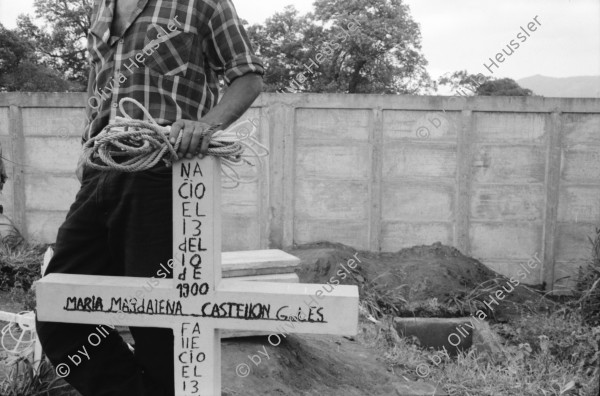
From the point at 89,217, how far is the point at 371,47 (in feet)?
85.1

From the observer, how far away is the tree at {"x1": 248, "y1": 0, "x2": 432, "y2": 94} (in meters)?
25.9

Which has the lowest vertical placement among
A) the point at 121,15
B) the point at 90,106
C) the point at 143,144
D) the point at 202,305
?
the point at 202,305

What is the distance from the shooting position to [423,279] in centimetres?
600

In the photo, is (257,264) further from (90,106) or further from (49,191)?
(49,191)

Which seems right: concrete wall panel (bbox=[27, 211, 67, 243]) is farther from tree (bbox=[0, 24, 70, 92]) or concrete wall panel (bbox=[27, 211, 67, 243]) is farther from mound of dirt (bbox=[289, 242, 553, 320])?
tree (bbox=[0, 24, 70, 92])

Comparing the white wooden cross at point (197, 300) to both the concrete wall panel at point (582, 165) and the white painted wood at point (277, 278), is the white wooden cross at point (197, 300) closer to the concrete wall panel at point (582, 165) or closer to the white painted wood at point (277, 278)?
the white painted wood at point (277, 278)

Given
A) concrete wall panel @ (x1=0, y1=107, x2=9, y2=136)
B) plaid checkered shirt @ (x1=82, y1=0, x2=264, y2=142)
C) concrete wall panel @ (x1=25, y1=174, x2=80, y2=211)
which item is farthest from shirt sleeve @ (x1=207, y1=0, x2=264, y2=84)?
concrete wall panel @ (x1=0, y1=107, x2=9, y2=136)

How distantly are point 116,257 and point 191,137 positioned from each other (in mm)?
559

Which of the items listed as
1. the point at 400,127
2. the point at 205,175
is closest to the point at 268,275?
the point at 205,175

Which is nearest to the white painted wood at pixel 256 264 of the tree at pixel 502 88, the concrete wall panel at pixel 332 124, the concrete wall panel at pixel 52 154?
the concrete wall panel at pixel 332 124

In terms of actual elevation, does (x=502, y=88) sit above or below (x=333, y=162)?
above

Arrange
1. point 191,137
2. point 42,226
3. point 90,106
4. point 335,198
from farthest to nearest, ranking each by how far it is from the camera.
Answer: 1. point 42,226
2. point 335,198
3. point 90,106
4. point 191,137

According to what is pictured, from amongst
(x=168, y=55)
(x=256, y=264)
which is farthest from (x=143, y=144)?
(x=256, y=264)

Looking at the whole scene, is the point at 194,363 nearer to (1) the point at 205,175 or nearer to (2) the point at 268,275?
(1) the point at 205,175
